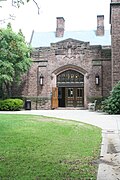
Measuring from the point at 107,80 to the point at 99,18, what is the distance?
9.12 metres

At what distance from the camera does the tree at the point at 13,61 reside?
83.5 feet

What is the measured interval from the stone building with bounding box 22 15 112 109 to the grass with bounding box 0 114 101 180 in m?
18.2

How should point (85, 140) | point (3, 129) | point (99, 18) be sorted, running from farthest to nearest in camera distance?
point (99, 18)
point (3, 129)
point (85, 140)

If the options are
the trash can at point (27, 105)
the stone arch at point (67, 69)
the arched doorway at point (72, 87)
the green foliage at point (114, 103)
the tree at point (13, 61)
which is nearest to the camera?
the green foliage at point (114, 103)

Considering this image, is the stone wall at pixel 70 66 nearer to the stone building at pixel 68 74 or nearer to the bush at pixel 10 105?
the stone building at pixel 68 74

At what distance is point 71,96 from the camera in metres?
29.4

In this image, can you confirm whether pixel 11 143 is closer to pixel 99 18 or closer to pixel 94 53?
pixel 94 53

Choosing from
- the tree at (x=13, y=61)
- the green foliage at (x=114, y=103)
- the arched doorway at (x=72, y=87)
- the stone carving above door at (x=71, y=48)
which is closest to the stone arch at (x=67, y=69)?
the arched doorway at (x=72, y=87)

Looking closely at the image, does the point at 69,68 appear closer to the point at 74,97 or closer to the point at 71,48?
the point at 71,48

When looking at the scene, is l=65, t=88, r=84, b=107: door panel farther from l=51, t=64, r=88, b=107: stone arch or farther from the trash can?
the trash can

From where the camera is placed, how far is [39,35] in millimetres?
36219

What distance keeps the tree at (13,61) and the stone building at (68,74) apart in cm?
152

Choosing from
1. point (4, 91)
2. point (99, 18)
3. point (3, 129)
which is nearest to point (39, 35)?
point (99, 18)

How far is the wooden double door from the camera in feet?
95.5
